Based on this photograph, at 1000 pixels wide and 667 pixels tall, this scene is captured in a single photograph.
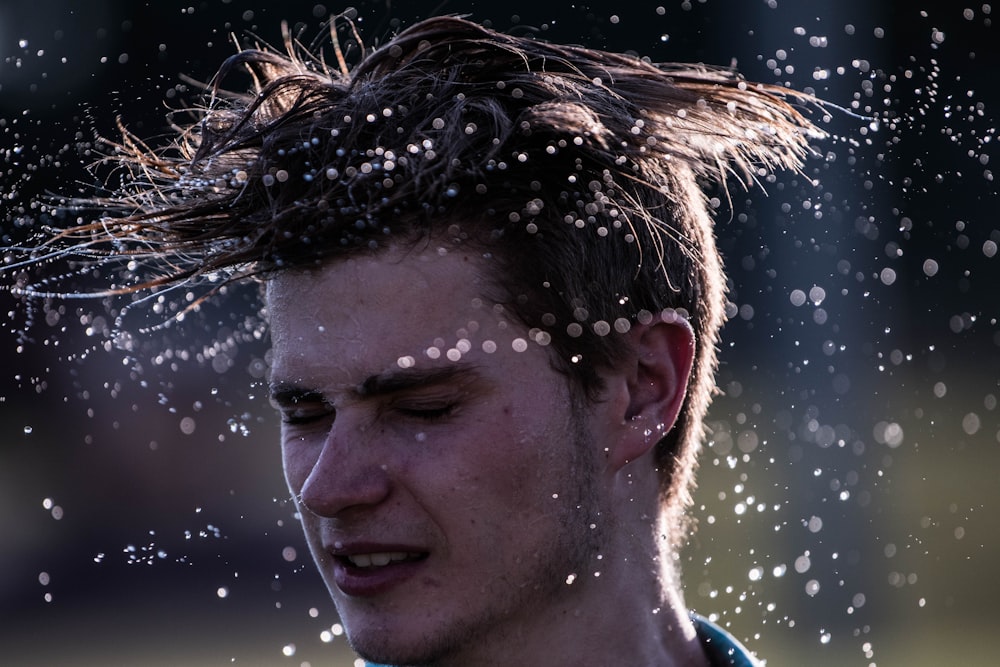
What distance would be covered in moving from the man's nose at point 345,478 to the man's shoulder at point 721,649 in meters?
0.86

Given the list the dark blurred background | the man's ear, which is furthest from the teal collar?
the dark blurred background

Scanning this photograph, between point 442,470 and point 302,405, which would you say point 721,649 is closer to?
point 442,470

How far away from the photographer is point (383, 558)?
90.4 inches

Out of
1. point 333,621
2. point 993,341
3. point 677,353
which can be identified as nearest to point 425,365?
point 677,353

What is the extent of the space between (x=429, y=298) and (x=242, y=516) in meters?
9.86

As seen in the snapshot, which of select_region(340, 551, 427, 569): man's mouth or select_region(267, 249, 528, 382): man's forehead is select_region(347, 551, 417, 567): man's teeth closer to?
select_region(340, 551, 427, 569): man's mouth

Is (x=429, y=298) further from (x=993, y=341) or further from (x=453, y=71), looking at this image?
(x=993, y=341)

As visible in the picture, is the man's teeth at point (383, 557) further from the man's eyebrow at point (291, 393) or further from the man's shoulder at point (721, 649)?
the man's shoulder at point (721, 649)

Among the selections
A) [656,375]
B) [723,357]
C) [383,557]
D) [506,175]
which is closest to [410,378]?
[383,557]

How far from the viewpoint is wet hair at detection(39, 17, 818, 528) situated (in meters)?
2.37

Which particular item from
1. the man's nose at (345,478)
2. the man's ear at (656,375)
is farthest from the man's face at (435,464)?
the man's ear at (656,375)

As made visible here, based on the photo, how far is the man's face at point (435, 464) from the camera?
88.8 inches

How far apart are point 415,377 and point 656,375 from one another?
0.56m

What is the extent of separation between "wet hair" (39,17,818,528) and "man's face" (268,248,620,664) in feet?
0.30
